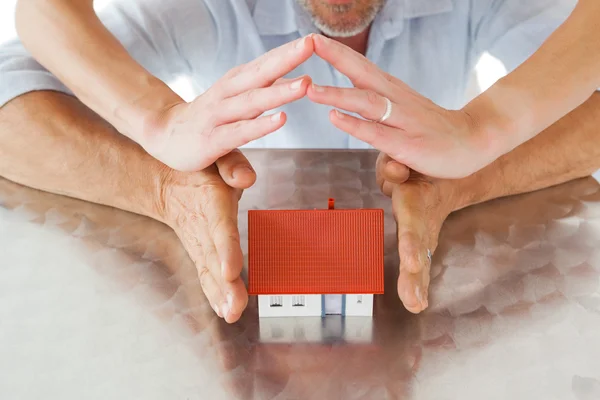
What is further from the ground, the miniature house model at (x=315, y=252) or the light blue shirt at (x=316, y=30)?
the light blue shirt at (x=316, y=30)

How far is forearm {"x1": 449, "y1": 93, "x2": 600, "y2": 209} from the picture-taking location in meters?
0.97

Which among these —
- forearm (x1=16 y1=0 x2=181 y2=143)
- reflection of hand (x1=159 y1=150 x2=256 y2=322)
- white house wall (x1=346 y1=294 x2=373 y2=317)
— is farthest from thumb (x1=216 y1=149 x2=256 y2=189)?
white house wall (x1=346 y1=294 x2=373 y2=317)

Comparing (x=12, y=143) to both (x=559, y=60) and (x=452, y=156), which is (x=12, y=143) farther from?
(x=559, y=60)

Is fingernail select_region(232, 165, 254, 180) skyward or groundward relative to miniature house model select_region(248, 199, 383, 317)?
skyward

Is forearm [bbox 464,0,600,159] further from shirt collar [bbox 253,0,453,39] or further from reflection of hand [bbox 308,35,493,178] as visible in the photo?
shirt collar [bbox 253,0,453,39]

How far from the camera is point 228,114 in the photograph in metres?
0.79

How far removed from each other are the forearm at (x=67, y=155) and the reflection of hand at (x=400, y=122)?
343 mm

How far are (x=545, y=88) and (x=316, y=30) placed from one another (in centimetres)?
53

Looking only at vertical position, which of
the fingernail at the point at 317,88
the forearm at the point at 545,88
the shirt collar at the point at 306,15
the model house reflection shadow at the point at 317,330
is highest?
the shirt collar at the point at 306,15

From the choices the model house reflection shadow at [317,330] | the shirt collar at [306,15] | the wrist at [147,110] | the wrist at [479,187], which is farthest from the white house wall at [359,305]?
the shirt collar at [306,15]

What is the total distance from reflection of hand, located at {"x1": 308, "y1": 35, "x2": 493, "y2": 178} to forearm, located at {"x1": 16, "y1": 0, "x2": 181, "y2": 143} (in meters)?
0.27

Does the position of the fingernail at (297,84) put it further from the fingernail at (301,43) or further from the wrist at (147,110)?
the wrist at (147,110)

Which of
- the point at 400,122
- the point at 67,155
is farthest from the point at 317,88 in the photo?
the point at 67,155

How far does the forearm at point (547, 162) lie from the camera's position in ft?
3.18
